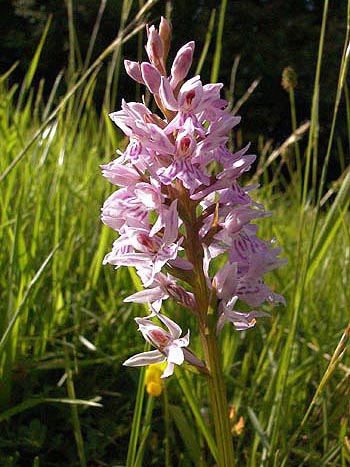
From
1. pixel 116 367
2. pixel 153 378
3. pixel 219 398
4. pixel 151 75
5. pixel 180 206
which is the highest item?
pixel 151 75

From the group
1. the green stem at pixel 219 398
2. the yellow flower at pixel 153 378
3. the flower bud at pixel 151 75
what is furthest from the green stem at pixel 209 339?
the yellow flower at pixel 153 378

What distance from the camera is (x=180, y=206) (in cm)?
68

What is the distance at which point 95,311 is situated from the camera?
4.70 feet

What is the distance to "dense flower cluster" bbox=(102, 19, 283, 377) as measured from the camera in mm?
666

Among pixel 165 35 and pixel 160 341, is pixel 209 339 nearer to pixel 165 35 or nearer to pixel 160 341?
pixel 160 341

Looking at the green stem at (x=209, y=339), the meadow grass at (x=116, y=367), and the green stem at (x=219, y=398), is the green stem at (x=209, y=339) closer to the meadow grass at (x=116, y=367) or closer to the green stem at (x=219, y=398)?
the green stem at (x=219, y=398)

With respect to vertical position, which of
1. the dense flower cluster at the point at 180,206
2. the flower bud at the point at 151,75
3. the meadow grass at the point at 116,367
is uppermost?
the flower bud at the point at 151,75

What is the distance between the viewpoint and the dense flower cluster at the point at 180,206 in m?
0.67

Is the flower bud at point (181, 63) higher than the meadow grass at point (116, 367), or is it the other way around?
the flower bud at point (181, 63)

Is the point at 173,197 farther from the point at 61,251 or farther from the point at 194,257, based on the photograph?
the point at 61,251

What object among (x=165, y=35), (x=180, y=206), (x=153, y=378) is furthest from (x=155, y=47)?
(x=153, y=378)

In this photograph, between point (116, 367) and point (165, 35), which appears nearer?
point (165, 35)

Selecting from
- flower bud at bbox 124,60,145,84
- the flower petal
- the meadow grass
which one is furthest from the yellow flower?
flower bud at bbox 124,60,145,84

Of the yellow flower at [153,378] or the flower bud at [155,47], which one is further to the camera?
the yellow flower at [153,378]
